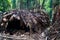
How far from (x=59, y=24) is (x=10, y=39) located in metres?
1.11

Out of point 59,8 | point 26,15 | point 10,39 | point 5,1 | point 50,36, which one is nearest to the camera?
point 50,36

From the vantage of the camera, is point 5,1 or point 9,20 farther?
point 5,1

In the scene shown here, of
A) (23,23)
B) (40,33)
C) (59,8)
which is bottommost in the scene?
(40,33)

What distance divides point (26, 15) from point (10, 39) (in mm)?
946

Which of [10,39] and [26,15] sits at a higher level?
[26,15]

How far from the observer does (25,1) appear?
8.59 metres

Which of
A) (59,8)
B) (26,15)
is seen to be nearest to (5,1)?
(26,15)

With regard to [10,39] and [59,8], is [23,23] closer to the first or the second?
[10,39]

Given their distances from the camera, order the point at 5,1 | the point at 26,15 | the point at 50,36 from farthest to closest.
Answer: the point at 5,1 < the point at 26,15 < the point at 50,36

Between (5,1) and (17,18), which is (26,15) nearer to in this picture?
(17,18)

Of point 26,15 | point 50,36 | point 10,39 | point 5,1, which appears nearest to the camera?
point 50,36

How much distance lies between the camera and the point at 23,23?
12.2 ft

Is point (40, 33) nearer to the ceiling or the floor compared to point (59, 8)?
nearer to the floor

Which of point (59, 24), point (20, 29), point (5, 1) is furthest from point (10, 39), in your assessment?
point (5, 1)
